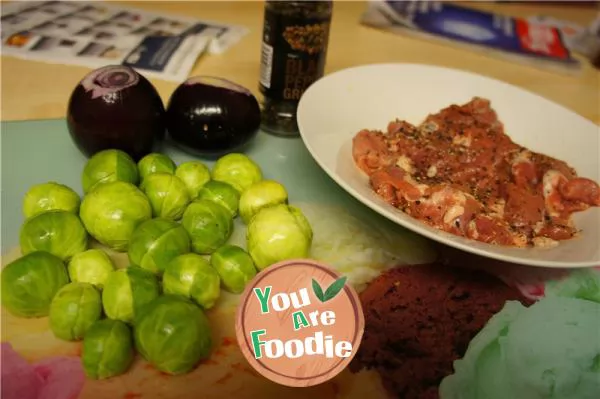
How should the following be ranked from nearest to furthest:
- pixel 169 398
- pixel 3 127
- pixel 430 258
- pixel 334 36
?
pixel 169 398
pixel 430 258
pixel 3 127
pixel 334 36

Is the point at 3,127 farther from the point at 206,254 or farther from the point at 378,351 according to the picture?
the point at 378,351

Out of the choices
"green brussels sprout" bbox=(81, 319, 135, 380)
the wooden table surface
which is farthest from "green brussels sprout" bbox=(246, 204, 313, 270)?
the wooden table surface

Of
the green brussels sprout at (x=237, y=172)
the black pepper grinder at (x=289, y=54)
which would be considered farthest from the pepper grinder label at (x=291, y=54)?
the green brussels sprout at (x=237, y=172)

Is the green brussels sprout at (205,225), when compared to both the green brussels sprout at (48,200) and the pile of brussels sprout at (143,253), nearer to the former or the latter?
the pile of brussels sprout at (143,253)

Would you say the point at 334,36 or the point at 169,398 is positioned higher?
the point at 334,36

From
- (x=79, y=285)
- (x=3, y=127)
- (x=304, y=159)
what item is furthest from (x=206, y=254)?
(x=3, y=127)

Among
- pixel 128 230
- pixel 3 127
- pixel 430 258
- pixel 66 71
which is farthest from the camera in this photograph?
pixel 66 71

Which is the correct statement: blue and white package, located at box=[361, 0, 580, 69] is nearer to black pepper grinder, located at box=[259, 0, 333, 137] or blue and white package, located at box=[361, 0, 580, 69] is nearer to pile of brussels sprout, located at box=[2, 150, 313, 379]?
black pepper grinder, located at box=[259, 0, 333, 137]
